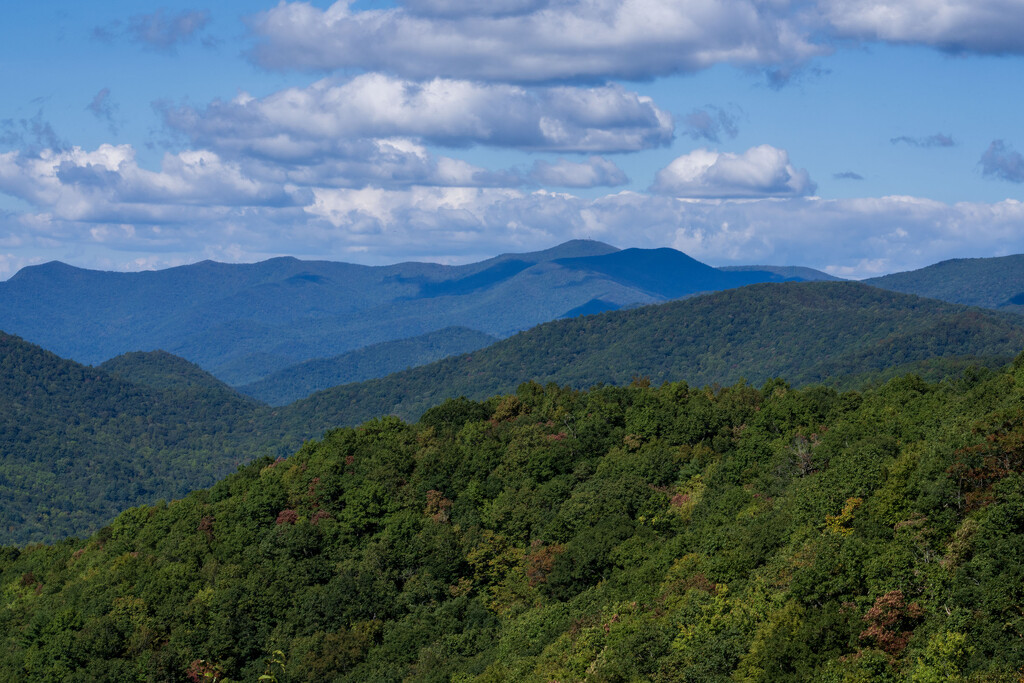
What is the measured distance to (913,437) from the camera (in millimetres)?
85062

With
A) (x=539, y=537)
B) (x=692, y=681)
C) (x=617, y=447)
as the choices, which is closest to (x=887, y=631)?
(x=692, y=681)

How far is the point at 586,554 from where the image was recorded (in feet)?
275

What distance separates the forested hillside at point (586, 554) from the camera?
55.3 m

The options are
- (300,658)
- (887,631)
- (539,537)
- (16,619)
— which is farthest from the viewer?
(16,619)

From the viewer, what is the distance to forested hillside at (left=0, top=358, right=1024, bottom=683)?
5528 centimetres

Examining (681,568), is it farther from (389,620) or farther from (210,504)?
(210,504)

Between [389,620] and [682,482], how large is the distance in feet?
93.2

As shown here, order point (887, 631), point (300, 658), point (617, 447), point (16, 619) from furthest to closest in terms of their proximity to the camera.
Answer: point (617, 447) → point (16, 619) → point (300, 658) → point (887, 631)

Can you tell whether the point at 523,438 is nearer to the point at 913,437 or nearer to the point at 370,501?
the point at 370,501

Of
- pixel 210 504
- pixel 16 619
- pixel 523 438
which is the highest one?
pixel 523 438

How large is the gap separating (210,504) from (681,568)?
2347 inches

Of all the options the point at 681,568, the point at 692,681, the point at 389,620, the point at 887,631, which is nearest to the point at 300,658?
the point at 389,620

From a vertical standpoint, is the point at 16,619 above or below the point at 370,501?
below

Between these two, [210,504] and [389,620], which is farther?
[210,504]
